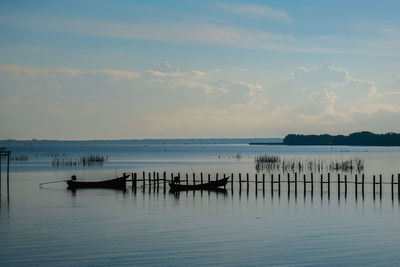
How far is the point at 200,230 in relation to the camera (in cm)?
2602

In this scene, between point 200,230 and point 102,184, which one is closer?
point 200,230

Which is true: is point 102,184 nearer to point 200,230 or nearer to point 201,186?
point 201,186

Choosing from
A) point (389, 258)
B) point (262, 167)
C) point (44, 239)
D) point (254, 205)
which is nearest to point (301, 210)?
point (254, 205)

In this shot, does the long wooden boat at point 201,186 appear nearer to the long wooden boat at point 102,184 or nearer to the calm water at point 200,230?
the calm water at point 200,230

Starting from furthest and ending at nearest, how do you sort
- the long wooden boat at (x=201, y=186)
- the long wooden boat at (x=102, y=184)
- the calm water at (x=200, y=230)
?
the long wooden boat at (x=102, y=184)
the long wooden boat at (x=201, y=186)
the calm water at (x=200, y=230)

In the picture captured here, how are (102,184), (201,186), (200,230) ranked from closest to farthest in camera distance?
1. (200,230)
2. (201,186)
3. (102,184)

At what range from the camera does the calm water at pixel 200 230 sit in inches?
794

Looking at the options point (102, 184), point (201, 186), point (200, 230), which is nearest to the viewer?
point (200, 230)

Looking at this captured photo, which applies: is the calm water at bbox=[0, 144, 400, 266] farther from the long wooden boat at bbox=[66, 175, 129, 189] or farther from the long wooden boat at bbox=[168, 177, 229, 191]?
the long wooden boat at bbox=[66, 175, 129, 189]

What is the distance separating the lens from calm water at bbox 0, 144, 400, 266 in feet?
66.1

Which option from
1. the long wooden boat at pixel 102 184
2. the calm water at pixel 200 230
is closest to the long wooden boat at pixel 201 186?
the calm water at pixel 200 230

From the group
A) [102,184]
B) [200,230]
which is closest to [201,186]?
[102,184]

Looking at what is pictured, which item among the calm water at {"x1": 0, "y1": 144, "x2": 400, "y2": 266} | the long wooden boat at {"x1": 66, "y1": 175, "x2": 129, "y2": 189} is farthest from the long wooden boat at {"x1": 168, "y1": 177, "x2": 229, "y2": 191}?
the long wooden boat at {"x1": 66, "y1": 175, "x2": 129, "y2": 189}

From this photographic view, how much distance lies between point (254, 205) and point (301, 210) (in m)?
3.88
